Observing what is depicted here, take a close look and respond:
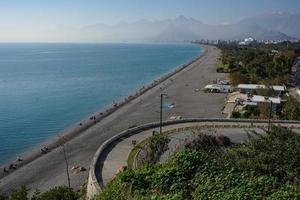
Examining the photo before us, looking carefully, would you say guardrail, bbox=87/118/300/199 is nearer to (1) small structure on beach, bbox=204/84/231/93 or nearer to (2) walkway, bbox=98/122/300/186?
(2) walkway, bbox=98/122/300/186

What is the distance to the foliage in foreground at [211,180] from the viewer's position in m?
7.73

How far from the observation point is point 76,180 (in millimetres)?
23109

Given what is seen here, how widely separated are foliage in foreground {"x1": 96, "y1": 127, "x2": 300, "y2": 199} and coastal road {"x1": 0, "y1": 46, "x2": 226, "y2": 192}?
13.0m

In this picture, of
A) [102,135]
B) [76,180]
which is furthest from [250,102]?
[76,180]

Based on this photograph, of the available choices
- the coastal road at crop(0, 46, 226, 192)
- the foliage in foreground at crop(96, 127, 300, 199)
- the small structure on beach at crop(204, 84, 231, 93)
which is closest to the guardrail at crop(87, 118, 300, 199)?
the coastal road at crop(0, 46, 226, 192)

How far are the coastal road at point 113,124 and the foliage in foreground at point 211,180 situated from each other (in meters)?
13.0

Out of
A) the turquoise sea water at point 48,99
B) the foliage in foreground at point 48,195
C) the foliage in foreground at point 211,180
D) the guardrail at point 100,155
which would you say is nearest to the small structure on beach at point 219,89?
the turquoise sea water at point 48,99

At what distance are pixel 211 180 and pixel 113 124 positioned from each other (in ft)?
97.8

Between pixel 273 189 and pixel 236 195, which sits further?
pixel 273 189

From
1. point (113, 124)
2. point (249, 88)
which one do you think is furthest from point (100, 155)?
point (249, 88)

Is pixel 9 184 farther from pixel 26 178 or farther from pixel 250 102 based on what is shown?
pixel 250 102

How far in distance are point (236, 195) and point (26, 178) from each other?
65.7 ft

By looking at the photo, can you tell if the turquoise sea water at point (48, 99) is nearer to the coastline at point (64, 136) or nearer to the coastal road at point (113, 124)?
the coastline at point (64, 136)

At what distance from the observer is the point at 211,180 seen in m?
8.43
